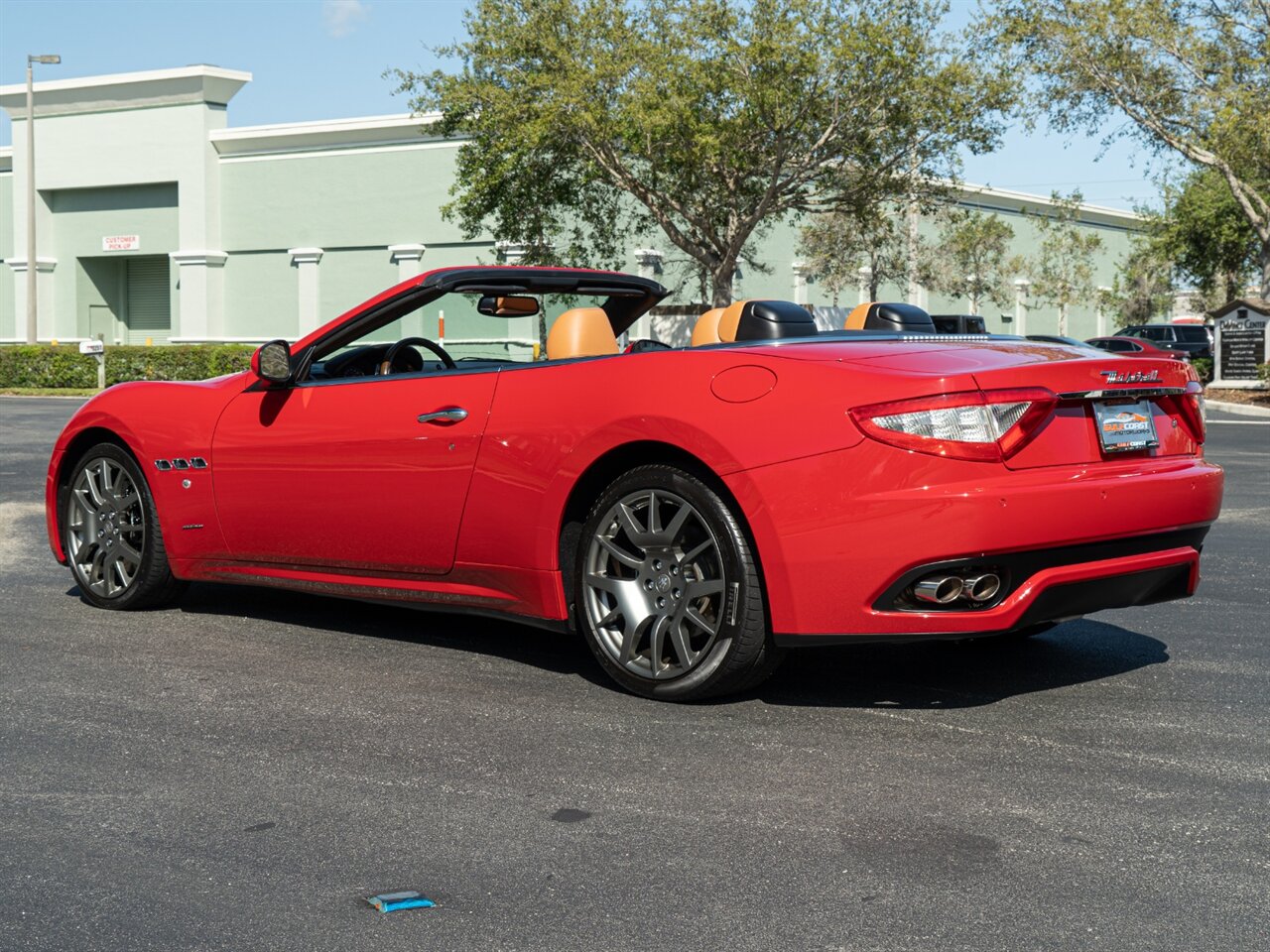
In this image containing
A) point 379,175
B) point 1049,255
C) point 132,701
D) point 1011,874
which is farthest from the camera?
point 1049,255

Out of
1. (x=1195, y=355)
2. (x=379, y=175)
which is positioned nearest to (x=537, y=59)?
(x=379, y=175)

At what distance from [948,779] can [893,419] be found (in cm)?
109

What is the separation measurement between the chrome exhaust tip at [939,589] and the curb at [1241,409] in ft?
91.9

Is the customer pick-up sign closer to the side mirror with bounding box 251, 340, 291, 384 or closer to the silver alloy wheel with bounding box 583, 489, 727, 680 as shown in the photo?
the side mirror with bounding box 251, 340, 291, 384

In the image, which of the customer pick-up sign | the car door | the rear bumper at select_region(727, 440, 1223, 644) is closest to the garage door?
the customer pick-up sign

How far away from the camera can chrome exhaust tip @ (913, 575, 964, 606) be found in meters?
4.74

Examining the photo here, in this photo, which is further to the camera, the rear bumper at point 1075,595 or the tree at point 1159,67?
the tree at point 1159,67

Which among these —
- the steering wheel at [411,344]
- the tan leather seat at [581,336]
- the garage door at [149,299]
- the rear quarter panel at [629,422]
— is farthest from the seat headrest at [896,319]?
the garage door at [149,299]

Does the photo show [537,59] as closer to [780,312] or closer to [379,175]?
[379,175]

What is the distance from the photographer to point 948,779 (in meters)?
4.36

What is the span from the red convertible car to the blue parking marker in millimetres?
1815

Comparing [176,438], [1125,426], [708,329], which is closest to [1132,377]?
[1125,426]

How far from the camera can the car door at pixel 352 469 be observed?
5.80 m

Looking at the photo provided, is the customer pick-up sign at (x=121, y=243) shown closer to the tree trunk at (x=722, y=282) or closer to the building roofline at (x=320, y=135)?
the building roofline at (x=320, y=135)
